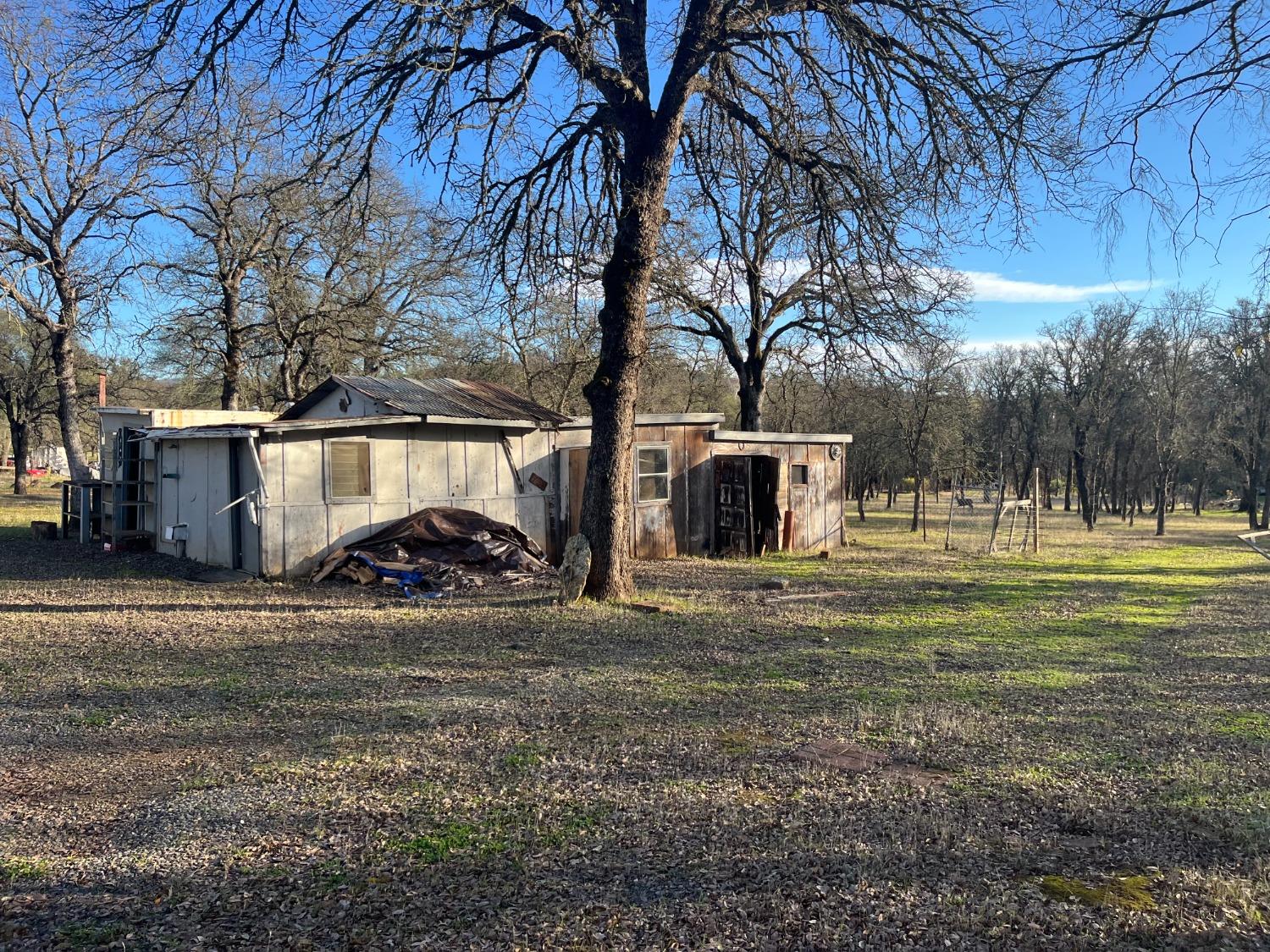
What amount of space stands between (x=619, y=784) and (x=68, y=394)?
2240 cm

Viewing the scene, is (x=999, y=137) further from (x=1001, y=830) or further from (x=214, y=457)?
(x=214, y=457)

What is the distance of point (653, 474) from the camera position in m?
16.0

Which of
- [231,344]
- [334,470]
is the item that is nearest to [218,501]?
[334,470]

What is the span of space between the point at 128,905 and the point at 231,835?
2.02 ft

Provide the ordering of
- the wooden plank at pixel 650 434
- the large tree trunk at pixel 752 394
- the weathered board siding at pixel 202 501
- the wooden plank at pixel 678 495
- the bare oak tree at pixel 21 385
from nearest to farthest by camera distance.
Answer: the weathered board siding at pixel 202 501
the wooden plank at pixel 650 434
the wooden plank at pixel 678 495
the large tree trunk at pixel 752 394
the bare oak tree at pixel 21 385

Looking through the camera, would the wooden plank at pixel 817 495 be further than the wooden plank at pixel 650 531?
Yes

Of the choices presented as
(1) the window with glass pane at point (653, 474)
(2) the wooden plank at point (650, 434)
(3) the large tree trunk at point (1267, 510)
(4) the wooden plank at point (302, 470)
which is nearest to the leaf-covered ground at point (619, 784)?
(4) the wooden plank at point (302, 470)

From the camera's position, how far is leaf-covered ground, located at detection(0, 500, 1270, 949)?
3051 mm

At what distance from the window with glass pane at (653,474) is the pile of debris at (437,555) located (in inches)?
122

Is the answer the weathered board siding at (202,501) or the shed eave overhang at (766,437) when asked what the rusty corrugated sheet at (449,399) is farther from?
the shed eave overhang at (766,437)

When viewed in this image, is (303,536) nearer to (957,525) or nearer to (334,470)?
(334,470)

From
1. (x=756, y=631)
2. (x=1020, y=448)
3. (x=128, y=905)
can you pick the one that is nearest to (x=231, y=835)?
(x=128, y=905)

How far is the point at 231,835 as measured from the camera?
3.69 m

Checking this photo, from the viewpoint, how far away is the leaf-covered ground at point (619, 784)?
10.0 feet
